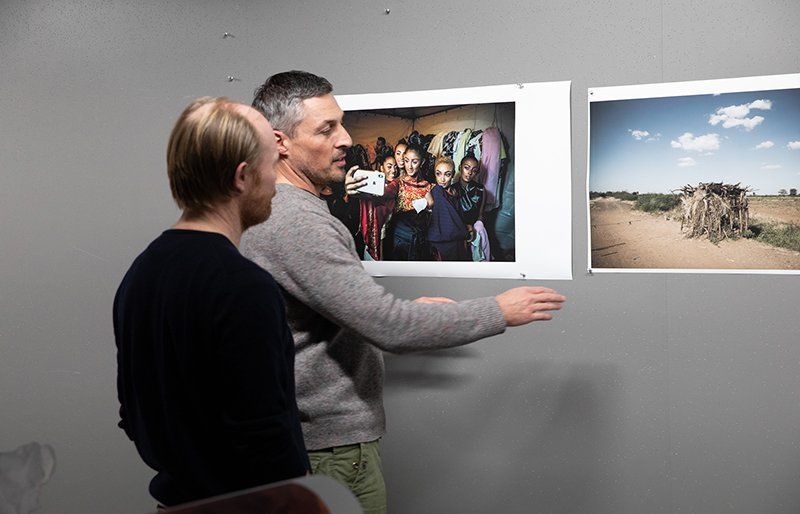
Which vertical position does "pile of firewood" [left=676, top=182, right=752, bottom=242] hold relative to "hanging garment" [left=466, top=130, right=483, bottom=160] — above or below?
below

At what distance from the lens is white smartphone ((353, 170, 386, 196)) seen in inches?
80.6

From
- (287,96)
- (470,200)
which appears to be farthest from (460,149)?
(287,96)

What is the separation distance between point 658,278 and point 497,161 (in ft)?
1.65

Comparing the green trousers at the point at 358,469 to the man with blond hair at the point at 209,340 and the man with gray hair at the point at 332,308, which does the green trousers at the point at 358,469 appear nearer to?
the man with gray hair at the point at 332,308

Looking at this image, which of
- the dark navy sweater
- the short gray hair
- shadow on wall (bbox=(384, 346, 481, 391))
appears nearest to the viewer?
the dark navy sweater

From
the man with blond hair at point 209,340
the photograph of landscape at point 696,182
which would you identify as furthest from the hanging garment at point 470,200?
the man with blond hair at point 209,340

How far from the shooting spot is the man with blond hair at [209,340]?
1037 mm

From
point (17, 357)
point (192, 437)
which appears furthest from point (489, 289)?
point (17, 357)

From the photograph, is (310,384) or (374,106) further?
(374,106)

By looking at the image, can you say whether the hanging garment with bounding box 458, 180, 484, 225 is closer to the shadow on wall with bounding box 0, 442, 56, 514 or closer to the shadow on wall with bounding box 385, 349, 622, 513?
the shadow on wall with bounding box 385, 349, 622, 513

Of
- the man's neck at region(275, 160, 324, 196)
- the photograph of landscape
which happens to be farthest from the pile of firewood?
the man's neck at region(275, 160, 324, 196)

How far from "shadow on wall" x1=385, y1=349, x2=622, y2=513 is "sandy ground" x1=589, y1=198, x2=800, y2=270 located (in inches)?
11.4

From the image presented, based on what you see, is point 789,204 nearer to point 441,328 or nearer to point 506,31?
point 506,31

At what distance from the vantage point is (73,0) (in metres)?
2.30
